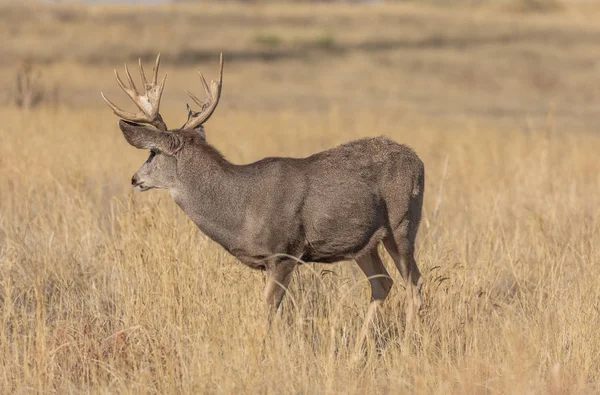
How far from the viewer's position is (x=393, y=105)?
26672mm

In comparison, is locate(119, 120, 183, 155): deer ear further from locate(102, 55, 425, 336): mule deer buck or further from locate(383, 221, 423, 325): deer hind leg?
locate(383, 221, 423, 325): deer hind leg

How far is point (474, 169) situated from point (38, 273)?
707 cm

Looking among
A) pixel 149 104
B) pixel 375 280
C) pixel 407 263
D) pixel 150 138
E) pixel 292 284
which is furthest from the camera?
pixel 292 284

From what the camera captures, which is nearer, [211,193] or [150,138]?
[150,138]

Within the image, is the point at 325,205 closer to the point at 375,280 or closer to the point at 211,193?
the point at 211,193

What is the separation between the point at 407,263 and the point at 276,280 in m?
1.07

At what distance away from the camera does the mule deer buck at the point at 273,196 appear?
595cm

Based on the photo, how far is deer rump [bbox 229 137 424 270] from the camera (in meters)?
5.96

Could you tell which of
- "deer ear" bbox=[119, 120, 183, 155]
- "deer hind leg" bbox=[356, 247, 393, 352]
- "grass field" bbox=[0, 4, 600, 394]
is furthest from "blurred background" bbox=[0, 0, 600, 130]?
"deer ear" bbox=[119, 120, 183, 155]

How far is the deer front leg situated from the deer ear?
3.18 feet

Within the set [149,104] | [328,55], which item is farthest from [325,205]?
[328,55]

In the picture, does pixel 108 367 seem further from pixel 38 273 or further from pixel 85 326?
pixel 38 273

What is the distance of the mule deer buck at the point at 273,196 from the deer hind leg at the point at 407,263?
0.8 inches

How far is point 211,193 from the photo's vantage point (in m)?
6.12
